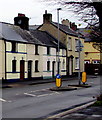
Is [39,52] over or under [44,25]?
under

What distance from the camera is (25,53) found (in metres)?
35.2

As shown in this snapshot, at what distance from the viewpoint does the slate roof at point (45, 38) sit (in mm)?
40891

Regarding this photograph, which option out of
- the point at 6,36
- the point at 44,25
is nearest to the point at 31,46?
the point at 6,36

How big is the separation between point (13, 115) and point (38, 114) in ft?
3.33

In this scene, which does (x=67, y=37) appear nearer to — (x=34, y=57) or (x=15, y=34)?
(x=34, y=57)

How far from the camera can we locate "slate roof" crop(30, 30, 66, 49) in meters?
40.9

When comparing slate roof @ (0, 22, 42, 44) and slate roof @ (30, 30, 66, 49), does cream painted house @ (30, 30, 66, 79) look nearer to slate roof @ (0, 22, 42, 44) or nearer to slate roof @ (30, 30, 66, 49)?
slate roof @ (30, 30, 66, 49)

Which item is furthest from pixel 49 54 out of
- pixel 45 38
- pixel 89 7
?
pixel 89 7

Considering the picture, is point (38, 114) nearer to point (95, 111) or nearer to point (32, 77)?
point (95, 111)

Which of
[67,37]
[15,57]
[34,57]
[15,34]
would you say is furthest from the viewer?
[67,37]

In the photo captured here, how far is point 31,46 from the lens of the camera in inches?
1442

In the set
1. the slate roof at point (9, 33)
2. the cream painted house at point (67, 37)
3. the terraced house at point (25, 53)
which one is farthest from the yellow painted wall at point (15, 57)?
the cream painted house at point (67, 37)

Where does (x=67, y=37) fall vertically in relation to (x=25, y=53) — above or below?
above

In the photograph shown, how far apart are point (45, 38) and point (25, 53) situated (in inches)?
342
